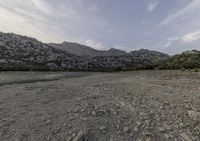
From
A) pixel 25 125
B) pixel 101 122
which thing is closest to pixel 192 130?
pixel 101 122

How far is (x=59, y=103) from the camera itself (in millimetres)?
13180

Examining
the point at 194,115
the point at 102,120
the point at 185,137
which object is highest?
the point at 194,115

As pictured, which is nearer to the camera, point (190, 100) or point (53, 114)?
point (53, 114)

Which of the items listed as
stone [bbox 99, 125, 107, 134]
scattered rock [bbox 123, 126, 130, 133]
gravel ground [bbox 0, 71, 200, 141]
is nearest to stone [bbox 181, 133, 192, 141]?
gravel ground [bbox 0, 71, 200, 141]

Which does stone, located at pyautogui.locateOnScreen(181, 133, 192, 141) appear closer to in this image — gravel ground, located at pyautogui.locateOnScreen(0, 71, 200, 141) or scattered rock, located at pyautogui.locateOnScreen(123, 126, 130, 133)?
gravel ground, located at pyautogui.locateOnScreen(0, 71, 200, 141)

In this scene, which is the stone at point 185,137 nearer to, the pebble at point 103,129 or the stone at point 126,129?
the stone at point 126,129

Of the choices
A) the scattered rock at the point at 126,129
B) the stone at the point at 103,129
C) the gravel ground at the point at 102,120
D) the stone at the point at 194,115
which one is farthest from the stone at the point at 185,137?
the stone at the point at 103,129

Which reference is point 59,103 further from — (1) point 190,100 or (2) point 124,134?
(1) point 190,100

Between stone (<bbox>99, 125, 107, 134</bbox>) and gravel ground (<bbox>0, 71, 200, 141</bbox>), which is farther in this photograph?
stone (<bbox>99, 125, 107, 134</bbox>)

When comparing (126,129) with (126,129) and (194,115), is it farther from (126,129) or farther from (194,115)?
(194,115)

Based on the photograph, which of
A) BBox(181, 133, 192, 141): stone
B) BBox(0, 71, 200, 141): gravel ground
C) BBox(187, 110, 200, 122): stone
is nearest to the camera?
BBox(181, 133, 192, 141): stone

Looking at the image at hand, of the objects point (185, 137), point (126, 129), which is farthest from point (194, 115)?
point (126, 129)

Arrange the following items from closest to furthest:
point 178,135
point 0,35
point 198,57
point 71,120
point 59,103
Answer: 1. point 178,135
2. point 71,120
3. point 59,103
4. point 198,57
5. point 0,35

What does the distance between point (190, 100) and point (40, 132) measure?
940cm
